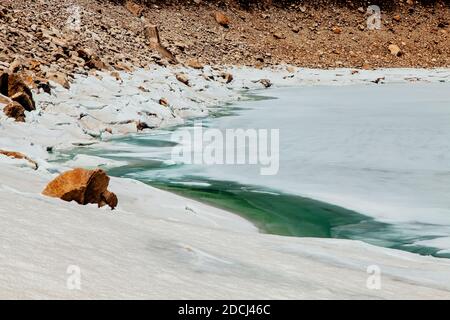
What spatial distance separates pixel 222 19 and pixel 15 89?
3201 centimetres

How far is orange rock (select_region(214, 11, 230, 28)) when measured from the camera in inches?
1684

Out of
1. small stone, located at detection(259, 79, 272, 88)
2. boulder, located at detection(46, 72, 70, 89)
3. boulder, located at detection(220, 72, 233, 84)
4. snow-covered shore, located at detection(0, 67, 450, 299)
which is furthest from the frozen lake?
small stone, located at detection(259, 79, 272, 88)

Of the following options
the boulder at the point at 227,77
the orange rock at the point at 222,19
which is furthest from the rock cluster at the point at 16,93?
the orange rock at the point at 222,19

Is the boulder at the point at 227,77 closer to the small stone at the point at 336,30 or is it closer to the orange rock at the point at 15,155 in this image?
the orange rock at the point at 15,155

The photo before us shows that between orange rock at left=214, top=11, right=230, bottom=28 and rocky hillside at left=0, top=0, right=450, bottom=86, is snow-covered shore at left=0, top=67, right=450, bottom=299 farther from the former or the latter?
orange rock at left=214, top=11, right=230, bottom=28

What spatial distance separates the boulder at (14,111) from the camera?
37.0ft

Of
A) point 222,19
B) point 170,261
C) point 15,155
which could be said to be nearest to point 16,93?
point 15,155

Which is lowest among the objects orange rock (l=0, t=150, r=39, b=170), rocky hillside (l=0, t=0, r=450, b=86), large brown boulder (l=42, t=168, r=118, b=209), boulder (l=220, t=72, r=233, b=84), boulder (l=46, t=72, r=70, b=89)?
large brown boulder (l=42, t=168, r=118, b=209)

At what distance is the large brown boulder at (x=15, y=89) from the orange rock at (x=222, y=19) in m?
31.5

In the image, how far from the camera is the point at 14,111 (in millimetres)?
11359

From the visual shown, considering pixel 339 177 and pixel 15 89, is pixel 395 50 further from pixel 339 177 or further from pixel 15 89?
pixel 339 177

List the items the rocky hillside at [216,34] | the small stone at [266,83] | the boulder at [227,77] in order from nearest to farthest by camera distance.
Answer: the rocky hillside at [216,34]
the boulder at [227,77]
the small stone at [266,83]

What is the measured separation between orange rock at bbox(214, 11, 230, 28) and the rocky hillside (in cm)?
11

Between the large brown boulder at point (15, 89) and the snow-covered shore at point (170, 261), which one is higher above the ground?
the large brown boulder at point (15, 89)
